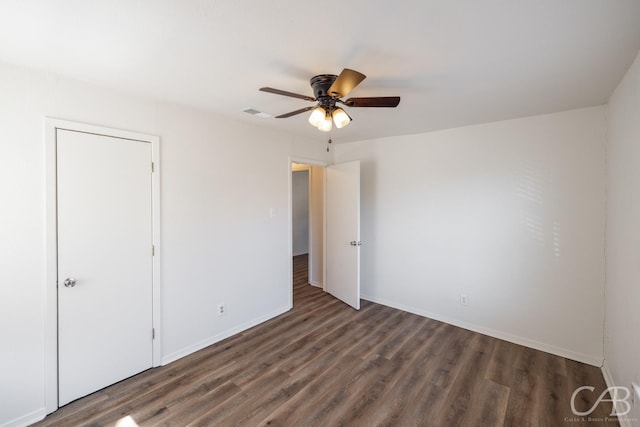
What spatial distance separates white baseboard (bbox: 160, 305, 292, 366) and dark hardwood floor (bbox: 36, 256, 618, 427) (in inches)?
2.4

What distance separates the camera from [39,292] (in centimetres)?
197

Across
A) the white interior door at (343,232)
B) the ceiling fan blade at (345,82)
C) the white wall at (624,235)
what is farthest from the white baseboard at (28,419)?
the white wall at (624,235)

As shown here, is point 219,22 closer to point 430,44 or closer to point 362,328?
point 430,44

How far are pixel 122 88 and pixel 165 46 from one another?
92 cm

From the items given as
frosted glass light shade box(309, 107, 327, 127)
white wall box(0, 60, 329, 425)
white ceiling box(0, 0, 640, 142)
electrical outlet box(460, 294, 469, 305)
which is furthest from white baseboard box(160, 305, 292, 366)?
frosted glass light shade box(309, 107, 327, 127)

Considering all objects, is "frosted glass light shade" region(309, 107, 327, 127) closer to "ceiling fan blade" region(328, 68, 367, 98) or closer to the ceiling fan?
the ceiling fan

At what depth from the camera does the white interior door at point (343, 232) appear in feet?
12.7

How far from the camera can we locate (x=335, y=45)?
62.0 inches

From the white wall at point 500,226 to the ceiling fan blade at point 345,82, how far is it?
2176mm

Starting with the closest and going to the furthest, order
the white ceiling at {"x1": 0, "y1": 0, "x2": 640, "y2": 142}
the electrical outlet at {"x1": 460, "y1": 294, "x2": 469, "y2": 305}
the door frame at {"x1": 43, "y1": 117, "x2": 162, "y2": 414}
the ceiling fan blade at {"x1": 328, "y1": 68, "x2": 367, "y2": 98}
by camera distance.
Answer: the white ceiling at {"x1": 0, "y1": 0, "x2": 640, "y2": 142}
the ceiling fan blade at {"x1": 328, "y1": 68, "x2": 367, "y2": 98}
the door frame at {"x1": 43, "y1": 117, "x2": 162, "y2": 414}
the electrical outlet at {"x1": 460, "y1": 294, "x2": 469, "y2": 305}

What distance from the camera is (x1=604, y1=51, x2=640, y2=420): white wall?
5.72ft

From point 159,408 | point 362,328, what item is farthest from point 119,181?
point 362,328

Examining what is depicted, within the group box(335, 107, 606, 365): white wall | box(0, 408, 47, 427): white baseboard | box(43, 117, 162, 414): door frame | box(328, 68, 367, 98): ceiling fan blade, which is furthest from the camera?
box(335, 107, 606, 365): white wall

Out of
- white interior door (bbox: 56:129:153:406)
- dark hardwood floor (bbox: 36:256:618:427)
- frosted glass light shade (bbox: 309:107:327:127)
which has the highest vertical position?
frosted glass light shade (bbox: 309:107:327:127)
